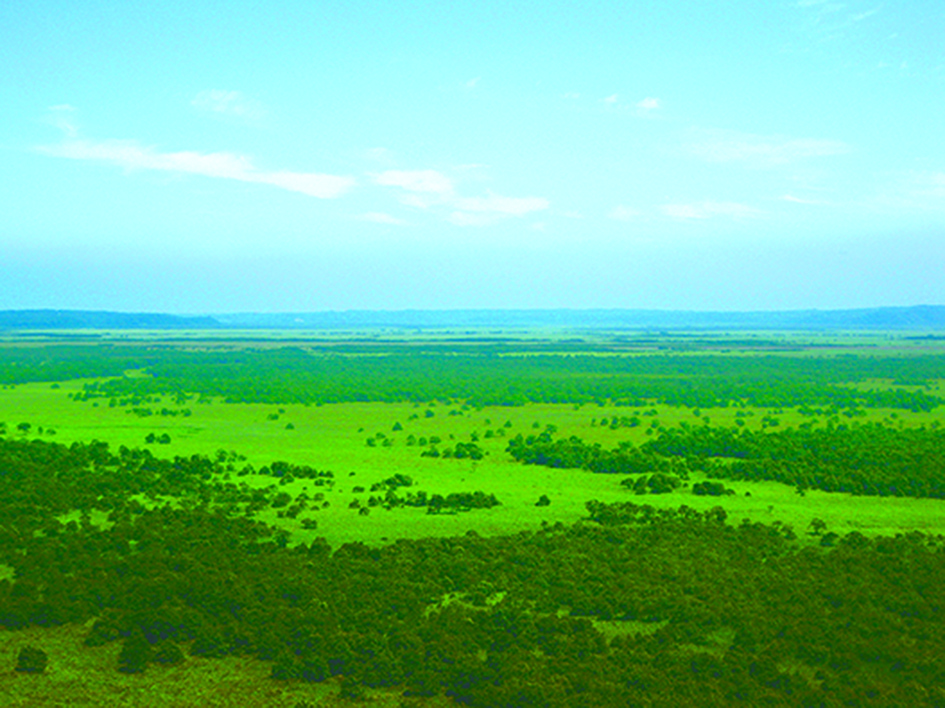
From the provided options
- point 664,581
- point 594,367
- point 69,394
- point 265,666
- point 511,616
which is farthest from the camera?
point 594,367

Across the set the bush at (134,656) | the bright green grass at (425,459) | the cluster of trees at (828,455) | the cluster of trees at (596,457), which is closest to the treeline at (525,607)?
the bush at (134,656)

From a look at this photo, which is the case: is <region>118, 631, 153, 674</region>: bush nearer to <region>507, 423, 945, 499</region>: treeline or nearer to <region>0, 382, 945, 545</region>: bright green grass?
<region>0, 382, 945, 545</region>: bright green grass

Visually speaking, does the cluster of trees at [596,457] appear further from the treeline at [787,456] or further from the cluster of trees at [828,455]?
the cluster of trees at [828,455]

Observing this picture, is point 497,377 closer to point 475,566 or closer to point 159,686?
point 475,566

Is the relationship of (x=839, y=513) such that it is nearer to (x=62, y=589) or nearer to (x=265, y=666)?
(x=265, y=666)

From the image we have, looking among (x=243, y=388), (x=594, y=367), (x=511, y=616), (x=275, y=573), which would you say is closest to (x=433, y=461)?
(x=275, y=573)

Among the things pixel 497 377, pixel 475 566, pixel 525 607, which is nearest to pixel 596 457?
pixel 475 566
